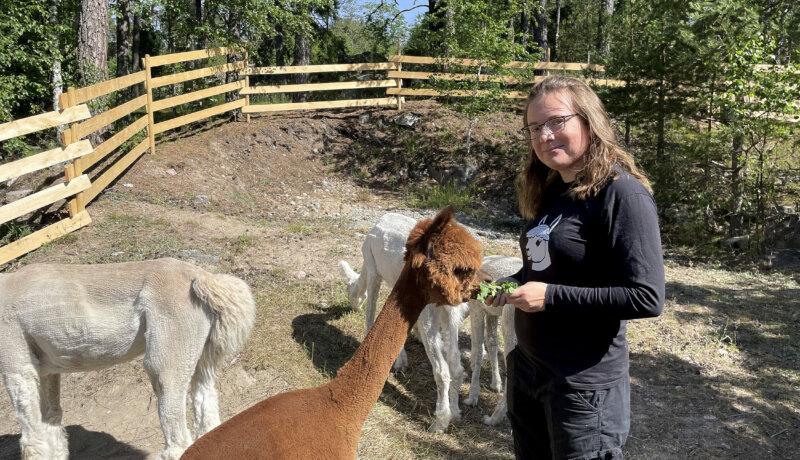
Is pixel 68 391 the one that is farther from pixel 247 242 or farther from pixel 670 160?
pixel 670 160

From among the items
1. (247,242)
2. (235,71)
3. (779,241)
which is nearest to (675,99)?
(779,241)

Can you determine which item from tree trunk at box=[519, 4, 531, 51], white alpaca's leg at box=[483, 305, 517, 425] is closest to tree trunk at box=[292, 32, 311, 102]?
tree trunk at box=[519, 4, 531, 51]

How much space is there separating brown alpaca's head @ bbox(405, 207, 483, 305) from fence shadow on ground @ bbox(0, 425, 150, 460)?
3173 millimetres

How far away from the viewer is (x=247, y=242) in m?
8.52

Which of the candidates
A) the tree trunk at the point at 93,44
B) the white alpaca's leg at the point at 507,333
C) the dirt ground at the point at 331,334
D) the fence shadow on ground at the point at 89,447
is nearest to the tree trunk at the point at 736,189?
the dirt ground at the point at 331,334

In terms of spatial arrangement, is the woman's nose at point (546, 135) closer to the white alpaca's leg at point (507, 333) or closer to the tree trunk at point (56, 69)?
the white alpaca's leg at point (507, 333)

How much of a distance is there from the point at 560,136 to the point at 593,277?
21.6 inches

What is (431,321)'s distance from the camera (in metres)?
5.17

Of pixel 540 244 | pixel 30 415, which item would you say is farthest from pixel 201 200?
pixel 540 244

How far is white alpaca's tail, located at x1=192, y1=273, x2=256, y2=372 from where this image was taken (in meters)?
3.59

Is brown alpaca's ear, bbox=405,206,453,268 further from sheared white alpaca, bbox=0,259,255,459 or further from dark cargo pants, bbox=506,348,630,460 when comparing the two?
sheared white alpaca, bbox=0,259,255,459

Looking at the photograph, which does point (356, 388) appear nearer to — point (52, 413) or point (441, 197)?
point (52, 413)

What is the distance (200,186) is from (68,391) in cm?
708

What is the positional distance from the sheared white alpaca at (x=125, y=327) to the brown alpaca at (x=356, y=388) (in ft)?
3.85
